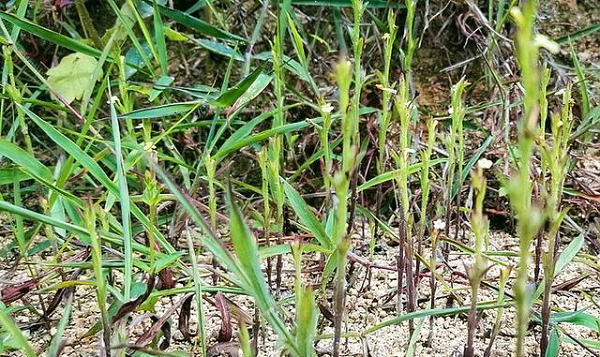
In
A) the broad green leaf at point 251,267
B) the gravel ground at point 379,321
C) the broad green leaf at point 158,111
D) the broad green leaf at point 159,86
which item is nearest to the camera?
the broad green leaf at point 251,267

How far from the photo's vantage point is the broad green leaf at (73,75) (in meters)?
1.18

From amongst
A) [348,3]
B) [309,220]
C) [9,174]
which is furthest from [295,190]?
[348,3]

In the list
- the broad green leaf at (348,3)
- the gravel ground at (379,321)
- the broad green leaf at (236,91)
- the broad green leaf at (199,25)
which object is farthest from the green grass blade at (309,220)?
the broad green leaf at (348,3)

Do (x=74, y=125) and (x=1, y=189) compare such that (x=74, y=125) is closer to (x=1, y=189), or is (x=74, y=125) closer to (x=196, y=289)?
(x=1, y=189)

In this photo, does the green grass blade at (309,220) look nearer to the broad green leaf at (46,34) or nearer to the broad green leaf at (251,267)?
the broad green leaf at (251,267)

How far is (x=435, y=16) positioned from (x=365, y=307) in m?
0.67

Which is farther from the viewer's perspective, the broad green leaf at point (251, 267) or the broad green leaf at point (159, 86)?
the broad green leaf at point (159, 86)

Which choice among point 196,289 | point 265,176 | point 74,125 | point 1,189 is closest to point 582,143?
point 265,176

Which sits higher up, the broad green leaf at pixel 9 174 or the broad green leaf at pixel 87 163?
the broad green leaf at pixel 87 163

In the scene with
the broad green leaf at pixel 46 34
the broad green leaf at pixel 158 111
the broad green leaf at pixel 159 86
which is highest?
the broad green leaf at pixel 46 34

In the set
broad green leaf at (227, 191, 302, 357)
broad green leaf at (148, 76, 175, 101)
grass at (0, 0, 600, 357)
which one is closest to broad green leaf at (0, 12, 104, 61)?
grass at (0, 0, 600, 357)

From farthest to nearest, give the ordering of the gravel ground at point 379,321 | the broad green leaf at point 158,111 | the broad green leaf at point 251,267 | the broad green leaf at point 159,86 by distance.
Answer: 1. the broad green leaf at point 159,86
2. the broad green leaf at point 158,111
3. the gravel ground at point 379,321
4. the broad green leaf at point 251,267

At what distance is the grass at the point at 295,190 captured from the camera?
1.94 ft

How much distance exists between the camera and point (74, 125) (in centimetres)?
129
